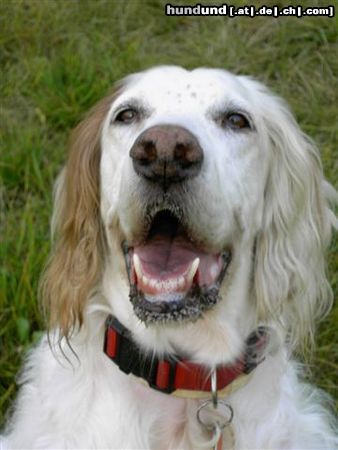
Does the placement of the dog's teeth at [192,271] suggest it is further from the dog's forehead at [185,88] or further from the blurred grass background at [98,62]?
A: the blurred grass background at [98,62]

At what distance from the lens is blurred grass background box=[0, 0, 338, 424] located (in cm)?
436

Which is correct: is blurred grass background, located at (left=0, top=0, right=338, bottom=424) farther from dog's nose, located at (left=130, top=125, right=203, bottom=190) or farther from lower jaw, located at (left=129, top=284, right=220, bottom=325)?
dog's nose, located at (left=130, top=125, right=203, bottom=190)

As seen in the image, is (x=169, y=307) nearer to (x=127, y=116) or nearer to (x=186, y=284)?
(x=186, y=284)

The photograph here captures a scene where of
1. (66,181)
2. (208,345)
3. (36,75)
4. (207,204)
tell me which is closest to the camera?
(207,204)

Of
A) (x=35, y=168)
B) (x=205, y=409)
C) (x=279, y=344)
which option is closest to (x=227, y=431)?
(x=205, y=409)

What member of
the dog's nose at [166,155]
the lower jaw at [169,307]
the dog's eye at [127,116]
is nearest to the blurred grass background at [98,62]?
the dog's eye at [127,116]

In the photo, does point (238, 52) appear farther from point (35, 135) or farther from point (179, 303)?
point (179, 303)

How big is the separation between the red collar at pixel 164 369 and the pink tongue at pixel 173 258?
286 millimetres

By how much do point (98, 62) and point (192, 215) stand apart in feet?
8.01

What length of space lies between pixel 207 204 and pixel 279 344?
62cm

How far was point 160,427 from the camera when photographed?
8.98 ft

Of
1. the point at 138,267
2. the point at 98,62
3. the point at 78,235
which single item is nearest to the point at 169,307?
the point at 138,267

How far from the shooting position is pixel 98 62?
4707 mm

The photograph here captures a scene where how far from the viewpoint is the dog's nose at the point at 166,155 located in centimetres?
230
